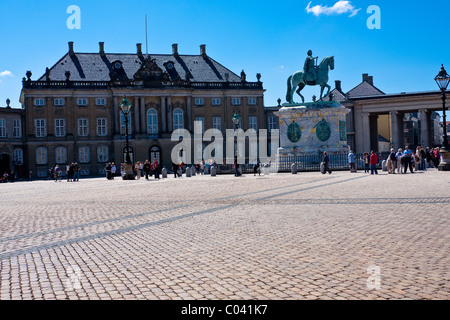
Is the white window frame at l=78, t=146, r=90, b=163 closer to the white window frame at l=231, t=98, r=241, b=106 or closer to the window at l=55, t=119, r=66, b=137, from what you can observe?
the window at l=55, t=119, r=66, b=137

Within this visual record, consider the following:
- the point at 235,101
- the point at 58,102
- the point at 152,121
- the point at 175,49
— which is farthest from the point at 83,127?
the point at 235,101

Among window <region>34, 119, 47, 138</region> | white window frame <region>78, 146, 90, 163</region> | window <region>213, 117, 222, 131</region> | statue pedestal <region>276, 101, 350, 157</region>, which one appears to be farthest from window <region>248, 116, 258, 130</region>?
statue pedestal <region>276, 101, 350, 157</region>

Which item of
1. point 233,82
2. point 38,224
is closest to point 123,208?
point 38,224

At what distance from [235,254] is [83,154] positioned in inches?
2298

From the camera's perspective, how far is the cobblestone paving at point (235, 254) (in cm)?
511

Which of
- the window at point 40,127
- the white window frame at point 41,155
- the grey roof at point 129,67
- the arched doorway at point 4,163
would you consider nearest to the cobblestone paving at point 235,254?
the arched doorway at point 4,163

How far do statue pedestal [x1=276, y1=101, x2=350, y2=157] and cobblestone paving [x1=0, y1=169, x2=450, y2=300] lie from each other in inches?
904

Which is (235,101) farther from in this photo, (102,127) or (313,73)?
(313,73)

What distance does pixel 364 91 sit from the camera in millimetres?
75438

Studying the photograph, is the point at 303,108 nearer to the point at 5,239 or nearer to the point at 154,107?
the point at 5,239

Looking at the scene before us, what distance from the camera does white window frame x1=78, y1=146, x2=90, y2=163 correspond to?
62375 mm

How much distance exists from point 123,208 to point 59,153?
50.9 m

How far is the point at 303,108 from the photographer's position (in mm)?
35219

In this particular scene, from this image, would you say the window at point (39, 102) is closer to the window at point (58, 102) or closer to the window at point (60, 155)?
the window at point (58, 102)
